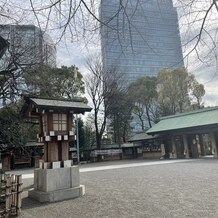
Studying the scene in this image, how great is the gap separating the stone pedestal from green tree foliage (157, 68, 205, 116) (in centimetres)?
2182

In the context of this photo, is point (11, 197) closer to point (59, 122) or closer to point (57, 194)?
point (57, 194)

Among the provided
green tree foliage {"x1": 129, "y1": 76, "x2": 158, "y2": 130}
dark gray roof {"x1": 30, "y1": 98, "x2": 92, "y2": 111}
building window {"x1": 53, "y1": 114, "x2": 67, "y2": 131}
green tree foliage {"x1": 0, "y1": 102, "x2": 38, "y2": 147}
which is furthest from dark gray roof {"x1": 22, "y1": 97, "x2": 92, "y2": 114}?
green tree foliage {"x1": 129, "y1": 76, "x2": 158, "y2": 130}

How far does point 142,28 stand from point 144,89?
1126 inches

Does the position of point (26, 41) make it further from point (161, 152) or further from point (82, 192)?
point (161, 152)

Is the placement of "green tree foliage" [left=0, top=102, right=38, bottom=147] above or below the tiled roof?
below

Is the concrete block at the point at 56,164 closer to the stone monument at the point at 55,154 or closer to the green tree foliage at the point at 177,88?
the stone monument at the point at 55,154

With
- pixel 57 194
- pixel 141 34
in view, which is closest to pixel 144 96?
pixel 57 194

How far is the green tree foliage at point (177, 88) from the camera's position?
27.9m

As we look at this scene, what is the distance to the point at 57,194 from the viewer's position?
6.88 meters

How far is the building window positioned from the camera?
769 cm

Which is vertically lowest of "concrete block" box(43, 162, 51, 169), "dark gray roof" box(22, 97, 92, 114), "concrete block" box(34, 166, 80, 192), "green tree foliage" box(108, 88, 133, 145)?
"concrete block" box(34, 166, 80, 192)

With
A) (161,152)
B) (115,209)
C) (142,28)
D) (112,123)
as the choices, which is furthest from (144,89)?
(142,28)

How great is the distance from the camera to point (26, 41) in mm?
7355

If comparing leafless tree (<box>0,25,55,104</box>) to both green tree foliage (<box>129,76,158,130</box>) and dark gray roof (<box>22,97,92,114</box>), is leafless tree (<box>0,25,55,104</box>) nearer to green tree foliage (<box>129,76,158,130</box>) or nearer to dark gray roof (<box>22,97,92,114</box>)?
dark gray roof (<box>22,97,92,114</box>)
